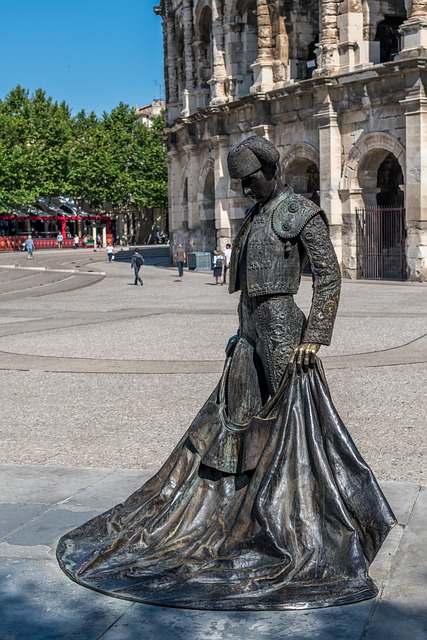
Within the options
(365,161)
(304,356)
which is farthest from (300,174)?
(304,356)

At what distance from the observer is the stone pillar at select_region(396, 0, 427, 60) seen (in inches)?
1025

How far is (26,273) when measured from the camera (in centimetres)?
3856

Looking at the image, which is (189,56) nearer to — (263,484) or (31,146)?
(31,146)

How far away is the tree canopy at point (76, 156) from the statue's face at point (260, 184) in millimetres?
63785

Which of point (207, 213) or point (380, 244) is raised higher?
point (207, 213)

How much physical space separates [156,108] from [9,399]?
335 ft

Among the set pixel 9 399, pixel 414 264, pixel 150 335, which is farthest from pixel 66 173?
pixel 9 399

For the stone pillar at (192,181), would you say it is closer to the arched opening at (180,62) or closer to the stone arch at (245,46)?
the arched opening at (180,62)

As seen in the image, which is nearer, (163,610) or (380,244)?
(163,610)

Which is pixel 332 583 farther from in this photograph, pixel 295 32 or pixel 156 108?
pixel 156 108

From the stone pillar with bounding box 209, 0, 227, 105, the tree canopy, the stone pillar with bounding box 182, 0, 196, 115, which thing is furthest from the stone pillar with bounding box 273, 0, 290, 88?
the tree canopy

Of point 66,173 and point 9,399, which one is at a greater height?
point 66,173

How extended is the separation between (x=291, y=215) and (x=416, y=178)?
22166 millimetres

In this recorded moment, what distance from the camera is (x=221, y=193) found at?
35500 millimetres
